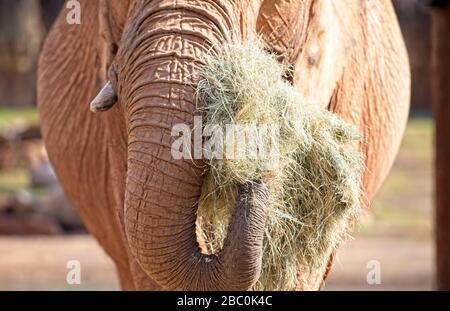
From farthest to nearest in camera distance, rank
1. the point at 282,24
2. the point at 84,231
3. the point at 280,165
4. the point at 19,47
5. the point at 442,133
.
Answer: the point at 19,47 < the point at 84,231 < the point at 442,133 < the point at 282,24 < the point at 280,165

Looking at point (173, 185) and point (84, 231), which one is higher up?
point (173, 185)

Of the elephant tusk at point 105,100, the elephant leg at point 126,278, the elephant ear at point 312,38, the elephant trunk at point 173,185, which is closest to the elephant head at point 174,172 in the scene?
the elephant trunk at point 173,185

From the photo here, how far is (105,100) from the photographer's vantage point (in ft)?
10.9

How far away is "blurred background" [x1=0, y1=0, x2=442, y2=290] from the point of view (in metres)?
8.33

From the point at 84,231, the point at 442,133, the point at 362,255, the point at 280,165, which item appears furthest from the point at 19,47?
the point at 280,165

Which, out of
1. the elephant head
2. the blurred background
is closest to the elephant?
the elephant head

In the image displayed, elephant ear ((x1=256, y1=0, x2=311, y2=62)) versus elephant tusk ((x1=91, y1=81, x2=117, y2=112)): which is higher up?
elephant ear ((x1=256, y1=0, x2=311, y2=62))

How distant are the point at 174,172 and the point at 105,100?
14.1 inches

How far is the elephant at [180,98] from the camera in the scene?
310 centimetres

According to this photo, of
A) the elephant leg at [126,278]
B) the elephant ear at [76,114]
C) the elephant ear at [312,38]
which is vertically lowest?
the elephant leg at [126,278]

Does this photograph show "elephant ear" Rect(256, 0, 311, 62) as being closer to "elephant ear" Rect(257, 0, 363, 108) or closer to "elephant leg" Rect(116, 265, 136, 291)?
"elephant ear" Rect(257, 0, 363, 108)

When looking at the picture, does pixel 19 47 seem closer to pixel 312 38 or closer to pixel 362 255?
pixel 362 255

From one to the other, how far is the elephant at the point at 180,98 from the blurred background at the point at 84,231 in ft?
1.75

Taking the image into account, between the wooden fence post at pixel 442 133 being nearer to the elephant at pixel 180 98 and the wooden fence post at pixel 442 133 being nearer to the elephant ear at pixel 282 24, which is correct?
the elephant at pixel 180 98
